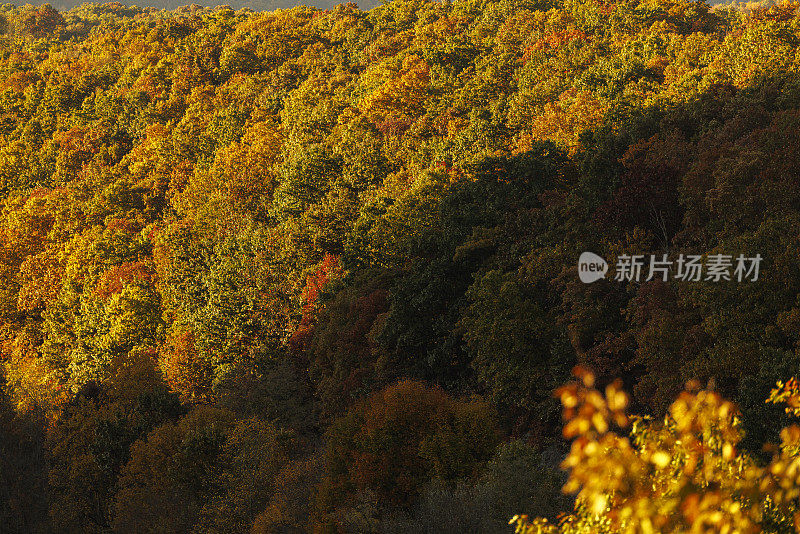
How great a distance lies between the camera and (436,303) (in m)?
44.9

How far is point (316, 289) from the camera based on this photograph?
59156 millimetres

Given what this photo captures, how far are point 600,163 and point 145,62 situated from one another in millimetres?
115203

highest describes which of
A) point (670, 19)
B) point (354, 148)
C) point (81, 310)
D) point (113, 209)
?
point (670, 19)

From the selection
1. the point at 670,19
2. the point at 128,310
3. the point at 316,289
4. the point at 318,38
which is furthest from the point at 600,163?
the point at 318,38

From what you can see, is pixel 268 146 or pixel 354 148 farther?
pixel 268 146

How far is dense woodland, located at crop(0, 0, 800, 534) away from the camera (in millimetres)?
24656

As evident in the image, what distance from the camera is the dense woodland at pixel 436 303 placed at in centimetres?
2466

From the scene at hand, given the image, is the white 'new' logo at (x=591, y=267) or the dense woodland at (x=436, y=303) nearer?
the dense woodland at (x=436, y=303)

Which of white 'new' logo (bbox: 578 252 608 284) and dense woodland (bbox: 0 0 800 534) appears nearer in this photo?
dense woodland (bbox: 0 0 800 534)

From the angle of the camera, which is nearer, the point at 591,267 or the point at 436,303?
the point at 591,267

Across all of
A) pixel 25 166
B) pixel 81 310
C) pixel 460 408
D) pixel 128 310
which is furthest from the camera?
pixel 25 166

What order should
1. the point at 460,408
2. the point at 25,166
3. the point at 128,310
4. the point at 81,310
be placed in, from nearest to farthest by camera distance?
the point at 460,408, the point at 128,310, the point at 81,310, the point at 25,166

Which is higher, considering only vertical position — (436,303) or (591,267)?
(591,267)

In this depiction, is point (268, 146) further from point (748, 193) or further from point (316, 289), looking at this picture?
point (748, 193)
